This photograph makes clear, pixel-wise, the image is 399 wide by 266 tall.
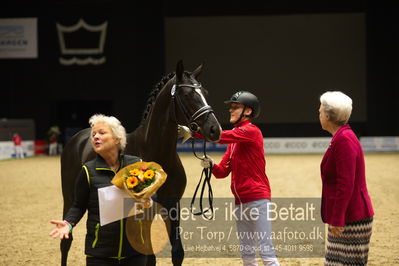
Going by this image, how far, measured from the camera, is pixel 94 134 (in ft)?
9.65

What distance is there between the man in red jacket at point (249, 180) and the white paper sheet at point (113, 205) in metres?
1.02

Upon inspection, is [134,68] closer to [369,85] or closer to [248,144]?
[369,85]

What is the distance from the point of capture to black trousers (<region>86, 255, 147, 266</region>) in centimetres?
290

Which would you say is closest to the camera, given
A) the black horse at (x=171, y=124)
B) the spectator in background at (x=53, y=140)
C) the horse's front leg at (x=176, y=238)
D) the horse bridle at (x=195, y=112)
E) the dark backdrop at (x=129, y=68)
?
the horse bridle at (x=195, y=112)

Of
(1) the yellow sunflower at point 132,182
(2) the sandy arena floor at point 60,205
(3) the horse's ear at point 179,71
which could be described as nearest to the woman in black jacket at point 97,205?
(1) the yellow sunflower at point 132,182

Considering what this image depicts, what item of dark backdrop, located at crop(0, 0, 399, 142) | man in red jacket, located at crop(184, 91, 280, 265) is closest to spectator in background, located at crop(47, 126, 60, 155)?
dark backdrop, located at crop(0, 0, 399, 142)

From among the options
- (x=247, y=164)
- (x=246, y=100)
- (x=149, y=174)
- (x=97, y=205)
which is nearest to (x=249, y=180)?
(x=247, y=164)

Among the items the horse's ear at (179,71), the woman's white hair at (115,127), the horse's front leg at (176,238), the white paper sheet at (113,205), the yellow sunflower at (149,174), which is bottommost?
the horse's front leg at (176,238)

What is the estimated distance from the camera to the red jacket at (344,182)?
9.27ft

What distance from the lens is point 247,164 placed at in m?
3.82

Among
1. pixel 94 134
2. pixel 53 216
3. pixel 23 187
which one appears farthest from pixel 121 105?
pixel 94 134

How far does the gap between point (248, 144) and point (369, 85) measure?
24.7m

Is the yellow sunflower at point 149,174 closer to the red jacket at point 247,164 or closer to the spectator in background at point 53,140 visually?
the red jacket at point 247,164

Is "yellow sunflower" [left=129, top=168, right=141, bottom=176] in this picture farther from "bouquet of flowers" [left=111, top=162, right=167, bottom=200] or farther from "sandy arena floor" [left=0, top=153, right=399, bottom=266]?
"sandy arena floor" [left=0, top=153, right=399, bottom=266]
